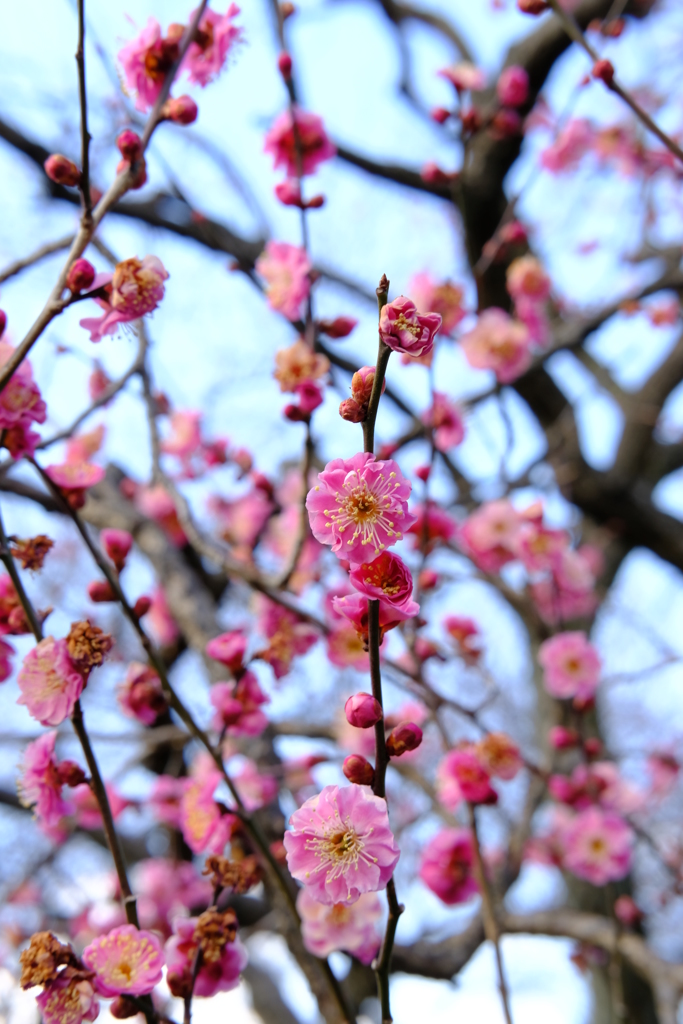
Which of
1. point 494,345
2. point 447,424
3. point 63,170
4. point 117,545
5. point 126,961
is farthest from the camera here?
point 494,345

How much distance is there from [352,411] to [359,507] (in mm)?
94

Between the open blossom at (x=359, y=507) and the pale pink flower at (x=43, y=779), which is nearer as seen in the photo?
the open blossom at (x=359, y=507)

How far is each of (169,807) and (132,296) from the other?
2.05 metres

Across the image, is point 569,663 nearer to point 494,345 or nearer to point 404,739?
point 494,345

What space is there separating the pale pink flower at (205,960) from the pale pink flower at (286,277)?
1102mm

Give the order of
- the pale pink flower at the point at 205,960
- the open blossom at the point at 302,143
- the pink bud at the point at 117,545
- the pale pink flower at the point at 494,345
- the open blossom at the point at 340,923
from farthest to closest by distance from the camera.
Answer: the pale pink flower at the point at 494,345, the open blossom at the point at 302,143, the pink bud at the point at 117,545, the open blossom at the point at 340,923, the pale pink flower at the point at 205,960

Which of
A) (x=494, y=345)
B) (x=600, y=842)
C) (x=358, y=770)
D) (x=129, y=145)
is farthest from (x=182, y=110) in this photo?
(x=600, y=842)

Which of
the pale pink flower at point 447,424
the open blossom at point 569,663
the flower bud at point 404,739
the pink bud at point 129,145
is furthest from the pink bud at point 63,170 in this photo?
the open blossom at point 569,663

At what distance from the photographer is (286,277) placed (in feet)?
5.16

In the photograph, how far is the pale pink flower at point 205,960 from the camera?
2.83 feet

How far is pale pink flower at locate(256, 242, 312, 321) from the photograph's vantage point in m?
1.48

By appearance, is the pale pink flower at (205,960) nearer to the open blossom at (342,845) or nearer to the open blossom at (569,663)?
the open blossom at (342,845)

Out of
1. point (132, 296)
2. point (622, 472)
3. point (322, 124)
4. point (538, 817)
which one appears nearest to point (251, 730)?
point (132, 296)

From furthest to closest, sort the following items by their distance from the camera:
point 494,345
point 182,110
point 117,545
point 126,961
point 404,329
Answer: point 494,345 → point 117,545 → point 182,110 → point 126,961 → point 404,329
